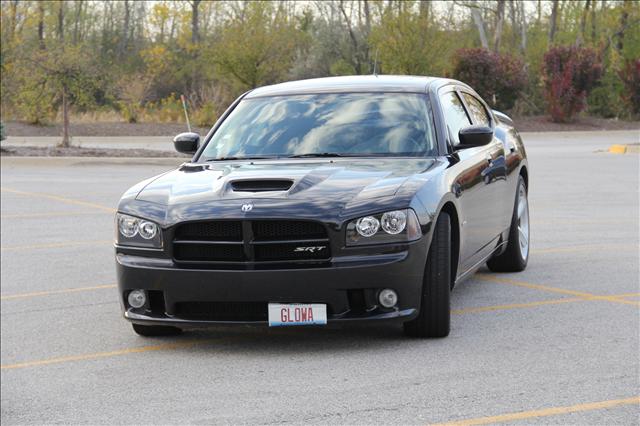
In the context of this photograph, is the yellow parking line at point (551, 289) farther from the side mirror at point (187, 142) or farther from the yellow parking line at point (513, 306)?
the side mirror at point (187, 142)

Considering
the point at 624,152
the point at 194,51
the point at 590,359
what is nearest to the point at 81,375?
→ the point at 590,359

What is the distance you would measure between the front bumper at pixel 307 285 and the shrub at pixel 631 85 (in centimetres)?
4005

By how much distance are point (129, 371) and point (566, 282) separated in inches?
→ 161

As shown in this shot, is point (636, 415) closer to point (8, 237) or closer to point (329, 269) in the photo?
point (329, 269)

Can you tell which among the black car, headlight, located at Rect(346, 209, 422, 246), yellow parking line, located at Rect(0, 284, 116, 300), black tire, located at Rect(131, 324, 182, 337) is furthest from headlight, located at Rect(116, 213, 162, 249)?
yellow parking line, located at Rect(0, 284, 116, 300)

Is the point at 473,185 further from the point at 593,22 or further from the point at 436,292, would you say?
the point at 593,22

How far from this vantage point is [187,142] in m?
8.83

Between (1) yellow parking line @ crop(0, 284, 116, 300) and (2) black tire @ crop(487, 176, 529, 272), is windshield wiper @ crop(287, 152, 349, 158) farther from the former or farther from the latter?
(1) yellow parking line @ crop(0, 284, 116, 300)

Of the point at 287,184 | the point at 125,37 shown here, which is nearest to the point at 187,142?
the point at 287,184

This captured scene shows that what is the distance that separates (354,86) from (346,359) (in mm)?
2630

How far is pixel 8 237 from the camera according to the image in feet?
44.1

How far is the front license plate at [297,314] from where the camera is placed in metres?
6.79

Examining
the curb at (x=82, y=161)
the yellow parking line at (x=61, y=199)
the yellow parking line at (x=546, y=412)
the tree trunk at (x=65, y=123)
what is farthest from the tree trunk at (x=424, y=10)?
the yellow parking line at (x=546, y=412)

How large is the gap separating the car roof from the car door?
0.20 m
